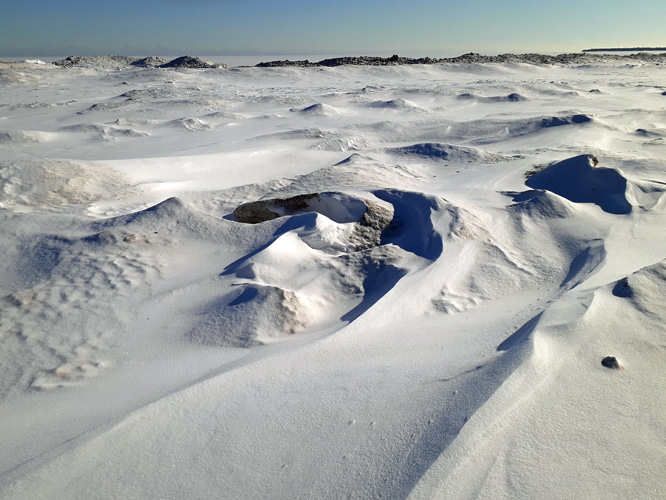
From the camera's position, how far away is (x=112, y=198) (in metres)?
4.04

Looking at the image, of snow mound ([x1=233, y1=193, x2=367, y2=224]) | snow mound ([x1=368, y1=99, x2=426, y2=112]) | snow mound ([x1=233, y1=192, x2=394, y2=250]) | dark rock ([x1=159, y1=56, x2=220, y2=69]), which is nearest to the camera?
snow mound ([x1=233, y1=192, x2=394, y2=250])

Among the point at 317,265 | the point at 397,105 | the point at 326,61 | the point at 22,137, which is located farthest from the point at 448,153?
the point at 326,61

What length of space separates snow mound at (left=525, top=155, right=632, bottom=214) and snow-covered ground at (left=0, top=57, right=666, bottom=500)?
2cm

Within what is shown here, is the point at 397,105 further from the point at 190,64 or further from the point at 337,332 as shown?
the point at 190,64

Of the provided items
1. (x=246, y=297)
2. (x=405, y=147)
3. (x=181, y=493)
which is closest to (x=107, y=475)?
(x=181, y=493)

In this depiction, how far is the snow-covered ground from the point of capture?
1.26m

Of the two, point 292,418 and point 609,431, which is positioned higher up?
point 609,431

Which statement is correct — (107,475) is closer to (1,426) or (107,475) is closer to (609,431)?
(1,426)

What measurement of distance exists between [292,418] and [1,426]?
0.95 meters

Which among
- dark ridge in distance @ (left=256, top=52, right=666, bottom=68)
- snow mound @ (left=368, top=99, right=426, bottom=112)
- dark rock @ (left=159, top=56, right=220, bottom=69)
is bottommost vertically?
snow mound @ (left=368, top=99, right=426, bottom=112)

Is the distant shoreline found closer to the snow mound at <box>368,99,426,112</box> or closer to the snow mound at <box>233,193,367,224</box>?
the snow mound at <box>368,99,426,112</box>

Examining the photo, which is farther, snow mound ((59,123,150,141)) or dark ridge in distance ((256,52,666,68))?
dark ridge in distance ((256,52,666,68))

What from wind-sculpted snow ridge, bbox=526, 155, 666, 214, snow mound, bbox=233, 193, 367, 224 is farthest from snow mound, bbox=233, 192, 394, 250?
wind-sculpted snow ridge, bbox=526, 155, 666, 214

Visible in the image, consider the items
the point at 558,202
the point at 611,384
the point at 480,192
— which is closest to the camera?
the point at 611,384
